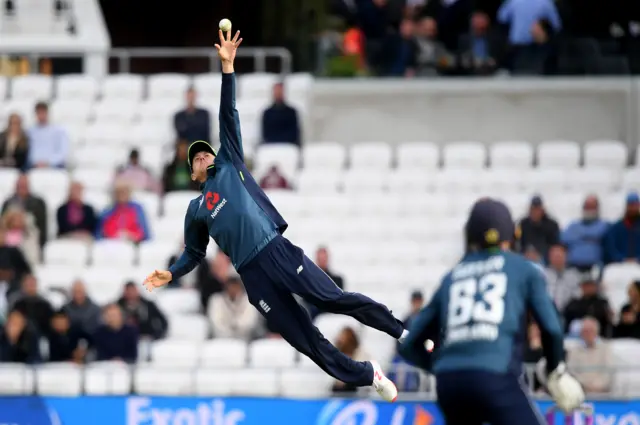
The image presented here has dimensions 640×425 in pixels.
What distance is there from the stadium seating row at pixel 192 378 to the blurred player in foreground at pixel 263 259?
470 cm

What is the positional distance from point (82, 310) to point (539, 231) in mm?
4650

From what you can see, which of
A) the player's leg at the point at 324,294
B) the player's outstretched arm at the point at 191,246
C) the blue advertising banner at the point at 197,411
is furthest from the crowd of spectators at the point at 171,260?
the player's outstretched arm at the point at 191,246

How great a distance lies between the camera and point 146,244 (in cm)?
1664

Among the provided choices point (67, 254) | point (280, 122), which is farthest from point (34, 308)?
point (280, 122)

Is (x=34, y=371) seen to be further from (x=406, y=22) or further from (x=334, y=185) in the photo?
(x=406, y=22)

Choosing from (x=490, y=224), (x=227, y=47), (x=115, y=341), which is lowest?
(x=115, y=341)

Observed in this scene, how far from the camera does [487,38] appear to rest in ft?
61.0

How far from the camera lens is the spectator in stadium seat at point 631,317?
48.8 ft

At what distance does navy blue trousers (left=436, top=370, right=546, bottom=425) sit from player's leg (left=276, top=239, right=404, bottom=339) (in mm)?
2119

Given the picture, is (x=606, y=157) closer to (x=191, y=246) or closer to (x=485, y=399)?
(x=191, y=246)

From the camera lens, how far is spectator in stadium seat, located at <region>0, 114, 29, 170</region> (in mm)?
17766

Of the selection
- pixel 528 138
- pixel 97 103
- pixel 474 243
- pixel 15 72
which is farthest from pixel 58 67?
pixel 474 243

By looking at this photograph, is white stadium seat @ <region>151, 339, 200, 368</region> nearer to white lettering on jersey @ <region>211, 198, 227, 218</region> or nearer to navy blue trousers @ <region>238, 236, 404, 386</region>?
navy blue trousers @ <region>238, 236, 404, 386</region>

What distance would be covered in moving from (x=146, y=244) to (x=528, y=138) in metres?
5.11
